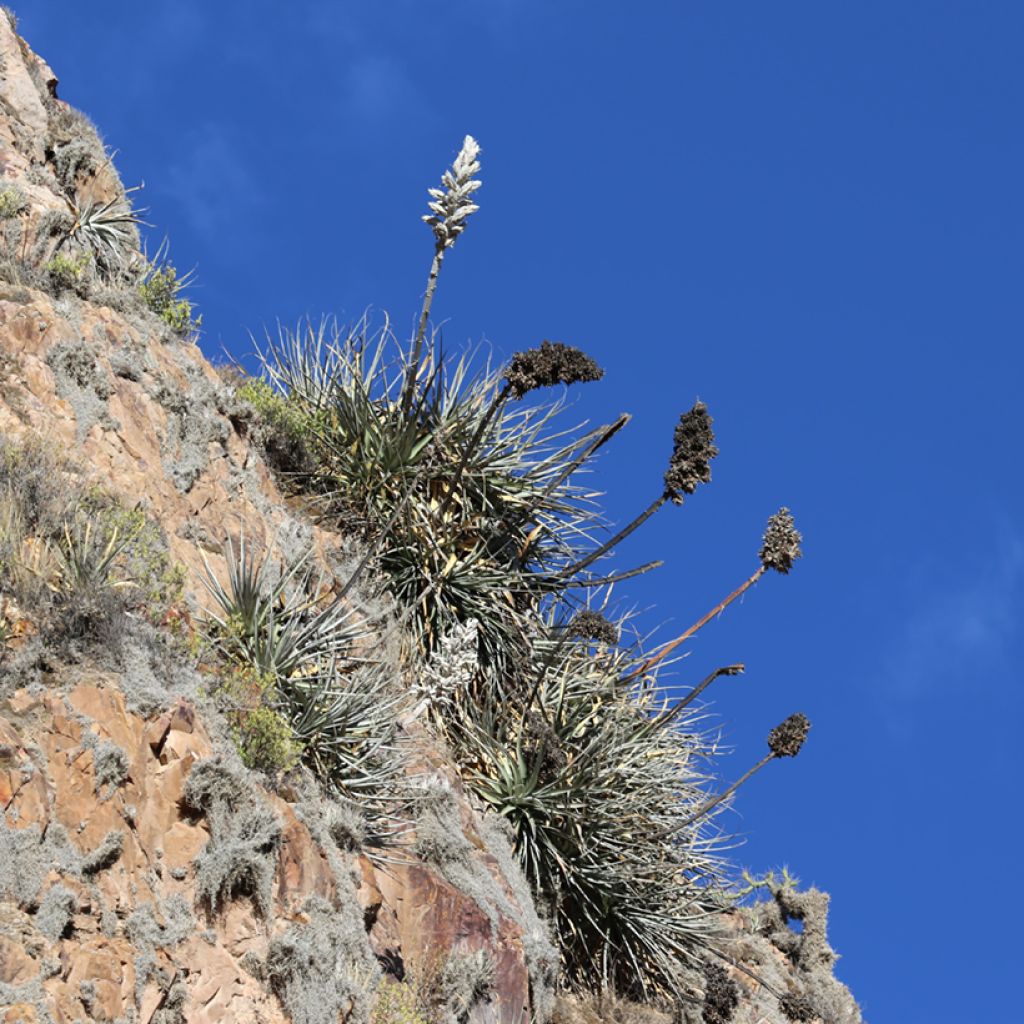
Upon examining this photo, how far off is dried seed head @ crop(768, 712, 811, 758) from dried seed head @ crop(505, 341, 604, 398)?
3404 mm

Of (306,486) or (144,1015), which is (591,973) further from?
(144,1015)

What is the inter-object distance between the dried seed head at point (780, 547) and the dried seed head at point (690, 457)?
973 mm

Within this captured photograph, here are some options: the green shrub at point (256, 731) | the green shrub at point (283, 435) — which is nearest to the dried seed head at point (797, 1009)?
the green shrub at point (283, 435)

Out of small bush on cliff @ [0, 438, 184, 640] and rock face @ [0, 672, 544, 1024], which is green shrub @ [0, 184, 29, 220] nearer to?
small bush on cliff @ [0, 438, 184, 640]

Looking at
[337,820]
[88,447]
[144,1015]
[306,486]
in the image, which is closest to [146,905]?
[144,1015]

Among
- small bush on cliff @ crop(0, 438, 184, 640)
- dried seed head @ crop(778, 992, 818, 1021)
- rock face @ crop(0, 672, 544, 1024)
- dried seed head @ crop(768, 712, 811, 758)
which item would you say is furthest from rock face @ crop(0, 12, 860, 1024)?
dried seed head @ crop(768, 712, 811, 758)

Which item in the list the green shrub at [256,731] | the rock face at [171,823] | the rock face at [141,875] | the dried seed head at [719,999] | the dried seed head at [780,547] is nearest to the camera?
the rock face at [141,875]

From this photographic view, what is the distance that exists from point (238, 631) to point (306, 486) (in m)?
3.70

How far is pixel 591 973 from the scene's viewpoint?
471 inches

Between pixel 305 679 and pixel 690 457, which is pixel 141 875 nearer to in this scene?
pixel 305 679

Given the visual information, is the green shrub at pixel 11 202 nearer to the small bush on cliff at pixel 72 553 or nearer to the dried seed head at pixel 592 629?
the small bush on cliff at pixel 72 553

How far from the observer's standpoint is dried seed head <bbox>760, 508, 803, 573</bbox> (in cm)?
1285

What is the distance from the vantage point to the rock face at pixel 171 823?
23.3 ft

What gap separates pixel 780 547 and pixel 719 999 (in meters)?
3.55
